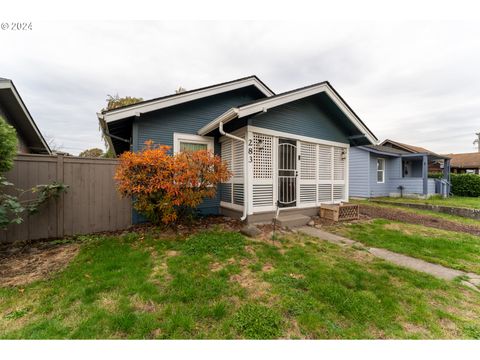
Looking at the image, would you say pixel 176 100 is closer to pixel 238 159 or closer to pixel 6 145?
pixel 238 159

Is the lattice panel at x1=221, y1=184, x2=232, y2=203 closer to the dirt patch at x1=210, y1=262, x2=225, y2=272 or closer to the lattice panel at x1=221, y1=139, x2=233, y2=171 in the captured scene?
the lattice panel at x1=221, y1=139, x2=233, y2=171

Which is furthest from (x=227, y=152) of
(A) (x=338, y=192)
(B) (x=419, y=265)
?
(B) (x=419, y=265)

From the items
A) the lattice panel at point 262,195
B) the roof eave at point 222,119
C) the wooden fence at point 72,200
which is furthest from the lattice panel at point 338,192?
the wooden fence at point 72,200

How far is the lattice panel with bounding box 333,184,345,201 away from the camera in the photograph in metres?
7.44

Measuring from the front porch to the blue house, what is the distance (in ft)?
0.09

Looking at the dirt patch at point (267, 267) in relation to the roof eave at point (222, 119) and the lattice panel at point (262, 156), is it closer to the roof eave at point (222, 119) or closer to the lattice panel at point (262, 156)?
the lattice panel at point (262, 156)

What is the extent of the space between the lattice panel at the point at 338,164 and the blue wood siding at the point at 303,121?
418 mm

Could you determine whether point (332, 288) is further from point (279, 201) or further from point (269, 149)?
point (269, 149)

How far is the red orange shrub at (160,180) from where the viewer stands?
4.28 m

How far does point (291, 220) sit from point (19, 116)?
407 inches

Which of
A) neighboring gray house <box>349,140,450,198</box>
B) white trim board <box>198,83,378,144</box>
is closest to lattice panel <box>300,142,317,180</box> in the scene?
white trim board <box>198,83,378,144</box>

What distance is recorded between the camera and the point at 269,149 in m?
5.80

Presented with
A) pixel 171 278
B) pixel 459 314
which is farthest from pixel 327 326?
pixel 171 278

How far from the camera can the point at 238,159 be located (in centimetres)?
582
